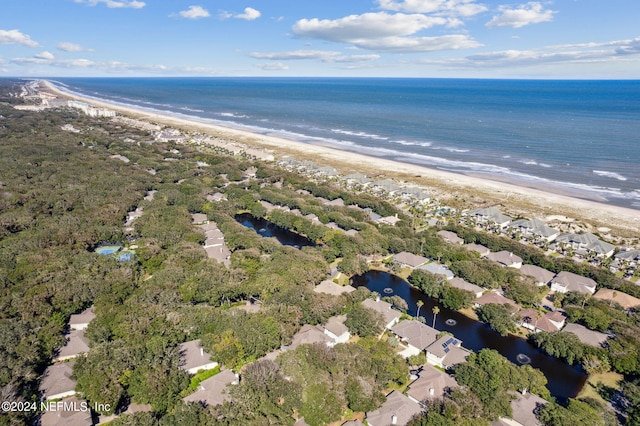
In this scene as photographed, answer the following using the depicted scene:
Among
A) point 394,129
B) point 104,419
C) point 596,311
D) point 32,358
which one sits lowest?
point 104,419

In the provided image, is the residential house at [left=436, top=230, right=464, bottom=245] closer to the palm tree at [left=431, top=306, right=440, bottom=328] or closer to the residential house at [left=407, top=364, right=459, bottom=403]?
the palm tree at [left=431, top=306, right=440, bottom=328]

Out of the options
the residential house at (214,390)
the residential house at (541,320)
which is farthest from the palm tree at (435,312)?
the residential house at (214,390)

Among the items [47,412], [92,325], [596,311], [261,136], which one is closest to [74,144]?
[261,136]

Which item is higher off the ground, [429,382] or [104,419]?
[429,382]

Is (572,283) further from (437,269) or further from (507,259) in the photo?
(437,269)

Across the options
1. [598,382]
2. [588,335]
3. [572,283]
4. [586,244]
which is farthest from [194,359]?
[586,244]

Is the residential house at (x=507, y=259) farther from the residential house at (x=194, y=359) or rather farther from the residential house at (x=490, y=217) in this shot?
the residential house at (x=194, y=359)

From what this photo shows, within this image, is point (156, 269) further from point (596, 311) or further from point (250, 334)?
point (596, 311)
